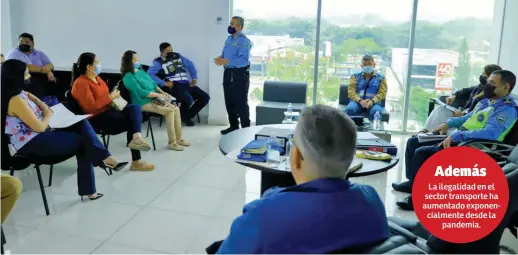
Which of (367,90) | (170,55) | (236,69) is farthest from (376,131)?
(170,55)

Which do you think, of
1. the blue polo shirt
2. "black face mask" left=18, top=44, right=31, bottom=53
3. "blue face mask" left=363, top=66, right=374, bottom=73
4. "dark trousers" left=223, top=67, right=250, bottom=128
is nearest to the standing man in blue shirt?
"dark trousers" left=223, top=67, right=250, bottom=128

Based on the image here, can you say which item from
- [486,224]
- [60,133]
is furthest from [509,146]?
[60,133]

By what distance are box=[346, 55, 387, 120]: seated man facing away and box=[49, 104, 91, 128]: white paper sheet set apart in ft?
10.9

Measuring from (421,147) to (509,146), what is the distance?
0.70 m

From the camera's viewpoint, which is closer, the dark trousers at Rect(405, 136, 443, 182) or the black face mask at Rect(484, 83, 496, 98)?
the black face mask at Rect(484, 83, 496, 98)

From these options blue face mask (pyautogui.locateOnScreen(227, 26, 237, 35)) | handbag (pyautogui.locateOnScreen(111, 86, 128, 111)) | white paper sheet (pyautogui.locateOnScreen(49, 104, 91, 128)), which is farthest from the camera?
blue face mask (pyautogui.locateOnScreen(227, 26, 237, 35))

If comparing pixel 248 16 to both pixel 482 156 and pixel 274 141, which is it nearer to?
pixel 274 141

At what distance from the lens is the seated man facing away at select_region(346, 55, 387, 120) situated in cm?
588

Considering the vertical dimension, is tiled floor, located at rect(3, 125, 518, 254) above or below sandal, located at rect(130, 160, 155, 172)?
below

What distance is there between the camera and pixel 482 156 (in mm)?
2250

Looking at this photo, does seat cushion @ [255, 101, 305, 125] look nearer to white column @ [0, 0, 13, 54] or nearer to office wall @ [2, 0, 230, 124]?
office wall @ [2, 0, 230, 124]

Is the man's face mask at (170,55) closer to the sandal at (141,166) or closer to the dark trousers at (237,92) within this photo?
the dark trousers at (237,92)

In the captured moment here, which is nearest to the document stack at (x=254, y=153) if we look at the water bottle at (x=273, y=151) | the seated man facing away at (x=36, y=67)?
the water bottle at (x=273, y=151)

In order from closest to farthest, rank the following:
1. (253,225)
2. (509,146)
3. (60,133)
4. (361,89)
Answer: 1. (253,225)
2. (509,146)
3. (60,133)
4. (361,89)
